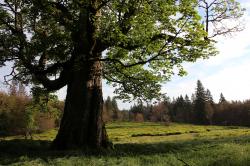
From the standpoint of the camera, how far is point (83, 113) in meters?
22.4

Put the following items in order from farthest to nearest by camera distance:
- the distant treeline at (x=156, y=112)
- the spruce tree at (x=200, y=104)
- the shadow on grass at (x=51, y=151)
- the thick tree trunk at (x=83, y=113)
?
the spruce tree at (x=200, y=104) < the distant treeline at (x=156, y=112) < the thick tree trunk at (x=83, y=113) < the shadow on grass at (x=51, y=151)

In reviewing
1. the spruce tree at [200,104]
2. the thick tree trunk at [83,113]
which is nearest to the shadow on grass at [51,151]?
the thick tree trunk at [83,113]

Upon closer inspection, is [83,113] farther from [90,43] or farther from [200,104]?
[200,104]

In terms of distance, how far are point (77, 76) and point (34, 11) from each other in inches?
187

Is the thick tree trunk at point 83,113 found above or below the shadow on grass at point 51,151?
above

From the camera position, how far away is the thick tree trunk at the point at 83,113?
2181cm

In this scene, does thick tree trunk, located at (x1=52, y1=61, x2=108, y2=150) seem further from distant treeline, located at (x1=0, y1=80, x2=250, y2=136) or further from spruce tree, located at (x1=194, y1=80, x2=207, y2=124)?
spruce tree, located at (x1=194, y1=80, x2=207, y2=124)

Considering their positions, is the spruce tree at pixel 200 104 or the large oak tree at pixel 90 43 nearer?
the large oak tree at pixel 90 43

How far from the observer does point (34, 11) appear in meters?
21.4

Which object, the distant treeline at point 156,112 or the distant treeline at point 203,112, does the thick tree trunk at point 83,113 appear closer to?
the distant treeline at point 156,112

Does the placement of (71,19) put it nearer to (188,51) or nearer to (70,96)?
(70,96)

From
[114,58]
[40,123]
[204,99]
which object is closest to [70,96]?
[114,58]

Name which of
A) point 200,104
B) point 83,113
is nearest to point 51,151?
point 83,113

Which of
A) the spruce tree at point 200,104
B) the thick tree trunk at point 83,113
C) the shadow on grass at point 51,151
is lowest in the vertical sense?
the shadow on grass at point 51,151
